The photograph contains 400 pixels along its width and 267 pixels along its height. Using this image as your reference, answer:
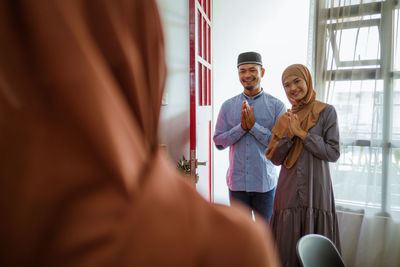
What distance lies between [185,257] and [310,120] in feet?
4.97

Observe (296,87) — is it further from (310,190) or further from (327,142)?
(310,190)

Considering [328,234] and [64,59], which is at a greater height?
[64,59]

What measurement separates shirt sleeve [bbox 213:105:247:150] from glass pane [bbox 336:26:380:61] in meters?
1.04

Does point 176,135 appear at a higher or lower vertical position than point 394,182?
higher

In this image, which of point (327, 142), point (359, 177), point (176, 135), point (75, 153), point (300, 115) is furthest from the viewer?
point (359, 177)

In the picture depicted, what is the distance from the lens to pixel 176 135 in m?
1.74

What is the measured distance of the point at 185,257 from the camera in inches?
8.6

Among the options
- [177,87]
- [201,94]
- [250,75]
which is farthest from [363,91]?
[177,87]

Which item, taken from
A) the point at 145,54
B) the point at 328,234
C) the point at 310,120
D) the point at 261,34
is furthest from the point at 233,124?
the point at 145,54

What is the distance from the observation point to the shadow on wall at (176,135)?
1.60 metres

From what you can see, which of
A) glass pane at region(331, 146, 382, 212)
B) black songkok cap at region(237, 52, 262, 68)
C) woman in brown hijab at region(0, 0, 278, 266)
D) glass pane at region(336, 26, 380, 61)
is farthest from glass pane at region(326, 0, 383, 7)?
woman in brown hijab at region(0, 0, 278, 266)

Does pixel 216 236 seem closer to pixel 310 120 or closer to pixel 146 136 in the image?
pixel 146 136

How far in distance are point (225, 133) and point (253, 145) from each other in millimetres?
233

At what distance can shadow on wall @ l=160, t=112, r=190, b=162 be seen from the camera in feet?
5.25
